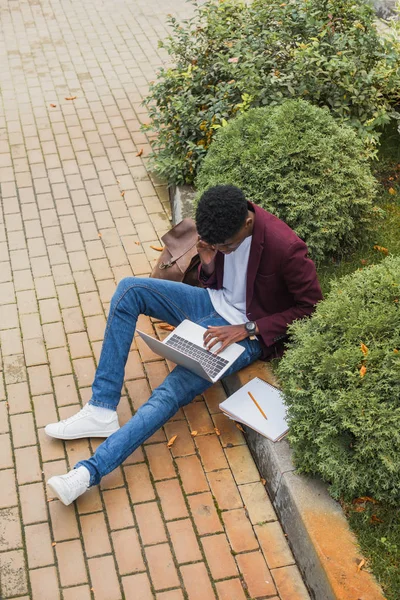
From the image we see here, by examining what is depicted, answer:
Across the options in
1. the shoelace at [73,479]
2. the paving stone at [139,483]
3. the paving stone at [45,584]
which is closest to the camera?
the paving stone at [45,584]

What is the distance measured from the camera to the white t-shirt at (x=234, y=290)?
462 centimetres

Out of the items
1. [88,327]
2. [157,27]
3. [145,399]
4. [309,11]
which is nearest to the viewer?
[145,399]

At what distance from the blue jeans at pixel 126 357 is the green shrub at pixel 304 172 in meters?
0.97

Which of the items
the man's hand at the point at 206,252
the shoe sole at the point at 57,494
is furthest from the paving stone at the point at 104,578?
the man's hand at the point at 206,252

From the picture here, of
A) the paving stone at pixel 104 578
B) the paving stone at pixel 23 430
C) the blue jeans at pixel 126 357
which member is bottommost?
the paving stone at pixel 104 578

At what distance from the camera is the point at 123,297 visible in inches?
185

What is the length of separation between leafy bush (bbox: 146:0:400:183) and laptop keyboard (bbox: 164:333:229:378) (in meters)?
2.28

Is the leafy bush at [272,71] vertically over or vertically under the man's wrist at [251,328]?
over

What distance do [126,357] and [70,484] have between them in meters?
0.89

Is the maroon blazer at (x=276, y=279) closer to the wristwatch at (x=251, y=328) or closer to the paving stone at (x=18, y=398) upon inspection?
the wristwatch at (x=251, y=328)

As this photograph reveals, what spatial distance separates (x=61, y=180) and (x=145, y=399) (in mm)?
2879

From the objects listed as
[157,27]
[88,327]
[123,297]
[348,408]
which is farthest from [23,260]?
[157,27]

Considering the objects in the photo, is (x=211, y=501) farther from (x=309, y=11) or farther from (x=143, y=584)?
(x=309, y=11)

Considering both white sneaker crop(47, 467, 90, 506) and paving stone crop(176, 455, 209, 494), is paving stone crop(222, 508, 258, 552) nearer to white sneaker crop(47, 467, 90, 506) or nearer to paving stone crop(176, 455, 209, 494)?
paving stone crop(176, 455, 209, 494)
